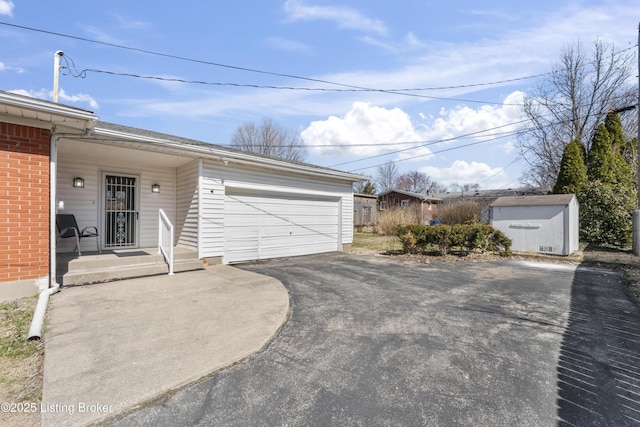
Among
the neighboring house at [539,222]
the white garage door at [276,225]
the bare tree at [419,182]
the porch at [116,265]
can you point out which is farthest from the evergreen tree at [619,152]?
the bare tree at [419,182]

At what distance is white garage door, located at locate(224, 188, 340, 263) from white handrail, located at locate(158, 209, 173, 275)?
4.66 ft

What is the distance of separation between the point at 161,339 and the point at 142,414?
1.29 m

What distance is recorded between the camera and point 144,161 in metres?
7.70

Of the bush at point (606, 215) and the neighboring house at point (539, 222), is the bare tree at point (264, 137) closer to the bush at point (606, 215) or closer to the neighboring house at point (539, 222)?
the neighboring house at point (539, 222)

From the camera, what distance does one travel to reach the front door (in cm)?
770

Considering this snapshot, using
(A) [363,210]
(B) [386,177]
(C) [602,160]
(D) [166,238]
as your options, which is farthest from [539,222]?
(B) [386,177]

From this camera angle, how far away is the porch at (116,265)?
5551mm

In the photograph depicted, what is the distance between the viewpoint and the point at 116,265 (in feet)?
20.1

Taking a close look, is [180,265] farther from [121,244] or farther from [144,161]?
[144,161]

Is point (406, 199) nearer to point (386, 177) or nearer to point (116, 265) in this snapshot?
point (386, 177)

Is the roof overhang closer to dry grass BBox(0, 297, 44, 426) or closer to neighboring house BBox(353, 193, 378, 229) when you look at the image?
dry grass BBox(0, 297, 44, 426)

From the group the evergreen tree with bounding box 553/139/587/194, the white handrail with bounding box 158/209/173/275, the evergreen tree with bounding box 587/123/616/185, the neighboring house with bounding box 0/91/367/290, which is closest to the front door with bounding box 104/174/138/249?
the neighboring house with bounding box 0/91/367/290

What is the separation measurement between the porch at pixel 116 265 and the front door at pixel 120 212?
0.47 m

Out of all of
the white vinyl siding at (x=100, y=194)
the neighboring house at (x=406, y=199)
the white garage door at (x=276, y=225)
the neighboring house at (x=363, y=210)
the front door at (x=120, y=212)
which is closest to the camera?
the white vinyl siding at (x=100, y=194)
